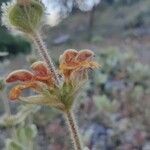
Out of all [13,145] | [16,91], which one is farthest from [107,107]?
[16,91]

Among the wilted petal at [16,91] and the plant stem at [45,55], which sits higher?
the plant stem at [45,55]

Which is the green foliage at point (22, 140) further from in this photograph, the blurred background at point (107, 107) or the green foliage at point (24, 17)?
the green foliage at point (24, 17)

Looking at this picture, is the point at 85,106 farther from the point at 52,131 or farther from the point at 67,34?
the point at 67,34

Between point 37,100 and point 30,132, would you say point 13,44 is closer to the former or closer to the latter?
point 30,132

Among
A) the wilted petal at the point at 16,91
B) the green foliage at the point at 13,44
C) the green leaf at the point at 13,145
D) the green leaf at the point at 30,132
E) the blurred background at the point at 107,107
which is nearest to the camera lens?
the wilted petal at the point at 16,91

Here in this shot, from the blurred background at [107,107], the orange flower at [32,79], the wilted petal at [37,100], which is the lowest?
the wilted petal at [37,100]

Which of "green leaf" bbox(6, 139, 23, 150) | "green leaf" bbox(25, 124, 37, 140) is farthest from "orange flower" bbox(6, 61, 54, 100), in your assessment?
"green leaf" bbox(25, 124, 37, 140)

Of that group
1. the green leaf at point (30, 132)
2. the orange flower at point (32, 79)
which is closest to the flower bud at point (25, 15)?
the orange flower at point (32, 79)

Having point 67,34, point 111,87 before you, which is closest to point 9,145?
point 111,87

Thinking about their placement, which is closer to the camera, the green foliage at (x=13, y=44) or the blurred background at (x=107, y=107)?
the blurred background at (x=107, y=107)

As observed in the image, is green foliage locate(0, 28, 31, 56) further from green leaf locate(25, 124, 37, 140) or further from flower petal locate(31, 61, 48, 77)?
flower petal locate(31, 61, 48, 77)
